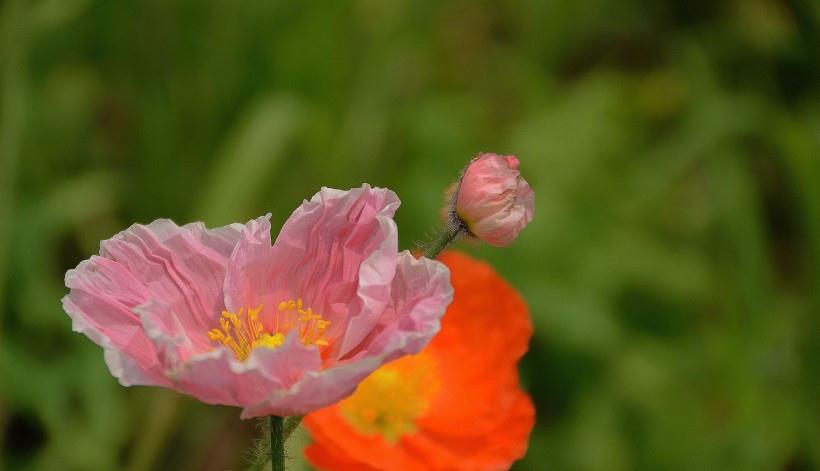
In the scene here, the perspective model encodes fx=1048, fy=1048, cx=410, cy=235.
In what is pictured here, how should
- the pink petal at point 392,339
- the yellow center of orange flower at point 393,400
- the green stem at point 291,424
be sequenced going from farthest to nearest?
1. the yellow center of orange flower at point 393,400
2. the green stem at point 291,424
3. the pink petal at point 392,339

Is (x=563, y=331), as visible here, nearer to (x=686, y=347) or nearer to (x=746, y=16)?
(x=686, y=347)

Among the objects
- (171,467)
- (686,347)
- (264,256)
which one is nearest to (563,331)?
(686,347)

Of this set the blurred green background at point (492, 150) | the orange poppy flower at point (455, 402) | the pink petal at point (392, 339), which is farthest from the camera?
the blurred green background at point (492, 150)

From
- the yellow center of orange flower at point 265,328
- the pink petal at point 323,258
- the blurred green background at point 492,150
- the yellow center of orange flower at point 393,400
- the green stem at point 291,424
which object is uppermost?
the pink petal at point 323,258

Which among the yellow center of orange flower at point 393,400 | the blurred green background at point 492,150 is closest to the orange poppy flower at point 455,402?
the yellow center of orange flower at point 393,400

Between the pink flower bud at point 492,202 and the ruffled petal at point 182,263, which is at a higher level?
the pink flower bud at point 492,202

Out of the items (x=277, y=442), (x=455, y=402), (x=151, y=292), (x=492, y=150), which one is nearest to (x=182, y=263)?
(x=151, y=292)

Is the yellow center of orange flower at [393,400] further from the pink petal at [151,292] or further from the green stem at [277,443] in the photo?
the green stem at [277,443]
